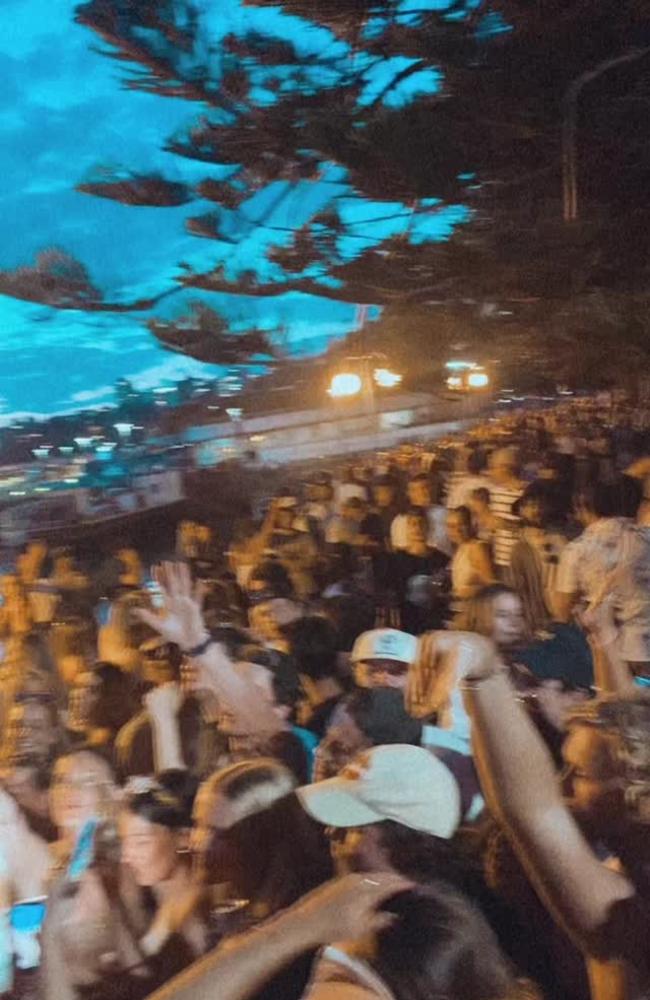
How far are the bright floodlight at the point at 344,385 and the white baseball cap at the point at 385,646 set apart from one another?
58cm

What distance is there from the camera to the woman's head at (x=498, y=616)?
241 centimetres

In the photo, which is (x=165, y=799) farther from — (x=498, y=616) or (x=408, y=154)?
(x=408, y=154)

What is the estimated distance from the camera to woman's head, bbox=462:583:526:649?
2412 millimetres

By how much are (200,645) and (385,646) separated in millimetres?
432

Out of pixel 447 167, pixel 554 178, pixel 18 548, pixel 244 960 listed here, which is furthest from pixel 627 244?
pixel 244 960

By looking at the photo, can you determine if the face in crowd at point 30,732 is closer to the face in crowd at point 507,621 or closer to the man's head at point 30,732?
the man's head at point 30,732

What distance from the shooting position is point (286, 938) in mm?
1948

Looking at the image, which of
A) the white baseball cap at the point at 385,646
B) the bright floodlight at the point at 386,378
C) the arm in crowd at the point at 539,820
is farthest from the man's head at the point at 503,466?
the arm in crowd at the point at 539,820

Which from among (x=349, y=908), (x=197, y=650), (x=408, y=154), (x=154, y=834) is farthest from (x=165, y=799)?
(x=408, y=154)

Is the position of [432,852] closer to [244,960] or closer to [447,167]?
[244,960]

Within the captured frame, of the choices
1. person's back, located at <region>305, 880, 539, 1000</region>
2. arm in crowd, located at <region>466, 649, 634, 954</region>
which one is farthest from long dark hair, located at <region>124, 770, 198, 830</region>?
arm in crowd, located at <region>466, 649, 634, 954</region>

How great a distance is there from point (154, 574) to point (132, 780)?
0.45 m

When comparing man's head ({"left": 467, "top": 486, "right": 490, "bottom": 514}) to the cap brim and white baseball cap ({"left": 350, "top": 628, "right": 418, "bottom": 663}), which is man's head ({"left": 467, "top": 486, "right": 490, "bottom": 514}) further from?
the cap brim

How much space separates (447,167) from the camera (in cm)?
280
